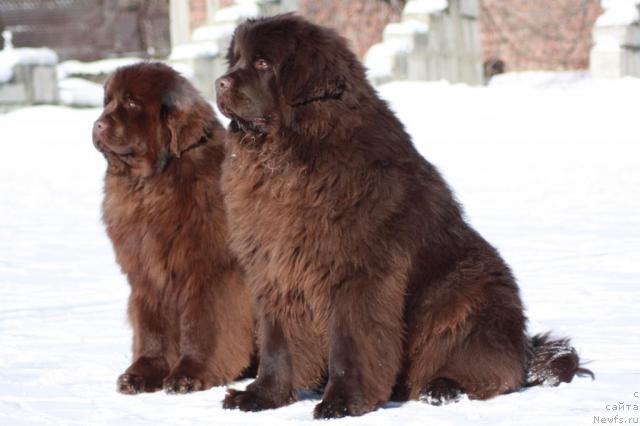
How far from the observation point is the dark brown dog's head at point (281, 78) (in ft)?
15.9

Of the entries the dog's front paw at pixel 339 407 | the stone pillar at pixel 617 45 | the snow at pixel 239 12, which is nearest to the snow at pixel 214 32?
the snow at pixel 239 12

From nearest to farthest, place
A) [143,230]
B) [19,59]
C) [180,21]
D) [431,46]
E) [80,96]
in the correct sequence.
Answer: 1. [143,230]
2. [19,59]
3. [80,96]
4. [431,46]
5. [180,21]

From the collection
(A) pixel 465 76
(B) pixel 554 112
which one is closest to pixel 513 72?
(A) pixel 465 76

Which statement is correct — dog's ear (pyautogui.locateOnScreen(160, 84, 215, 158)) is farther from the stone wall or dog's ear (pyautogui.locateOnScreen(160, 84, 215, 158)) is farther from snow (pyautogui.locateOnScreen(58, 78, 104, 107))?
the stone wall

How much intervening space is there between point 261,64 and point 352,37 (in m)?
19.9

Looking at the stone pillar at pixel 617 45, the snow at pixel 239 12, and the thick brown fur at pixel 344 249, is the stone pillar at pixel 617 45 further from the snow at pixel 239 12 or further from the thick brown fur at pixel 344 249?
the thick brown fur at pixel 344 249

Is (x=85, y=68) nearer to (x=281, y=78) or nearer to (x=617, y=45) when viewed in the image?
(x=617, y=45)

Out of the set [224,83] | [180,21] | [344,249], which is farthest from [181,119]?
[180,21]

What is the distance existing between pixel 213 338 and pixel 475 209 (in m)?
6.93

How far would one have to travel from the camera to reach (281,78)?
489cm

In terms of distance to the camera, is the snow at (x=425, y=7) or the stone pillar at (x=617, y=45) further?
the snow at (x=425, y=7)

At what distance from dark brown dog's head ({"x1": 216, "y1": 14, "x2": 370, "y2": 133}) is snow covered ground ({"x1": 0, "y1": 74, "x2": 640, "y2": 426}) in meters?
1.22

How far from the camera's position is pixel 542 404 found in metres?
4.80

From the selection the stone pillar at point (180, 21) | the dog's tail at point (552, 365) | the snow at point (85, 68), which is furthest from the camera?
the snow at point (85, 68)
